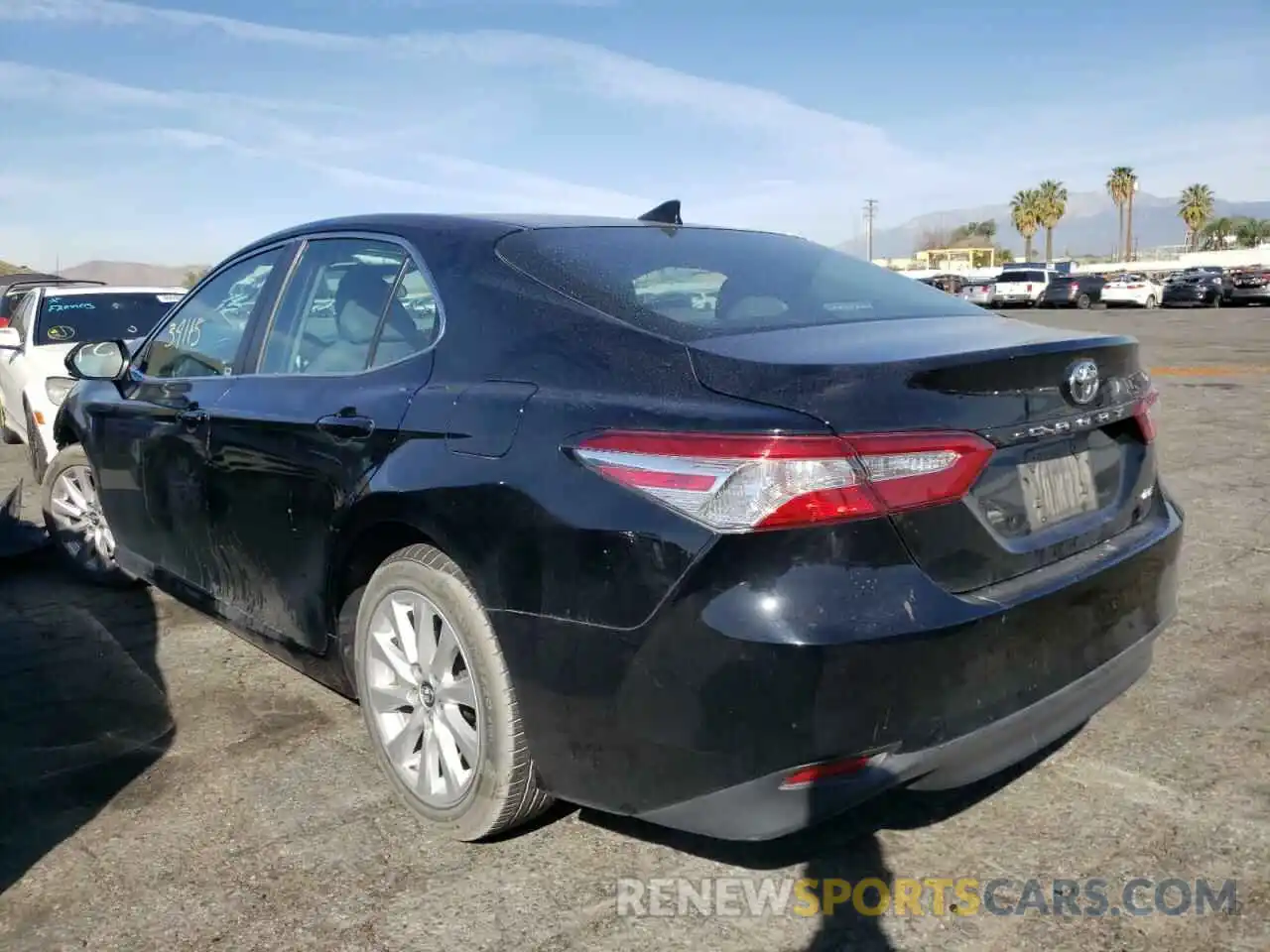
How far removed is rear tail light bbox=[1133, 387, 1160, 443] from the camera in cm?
291

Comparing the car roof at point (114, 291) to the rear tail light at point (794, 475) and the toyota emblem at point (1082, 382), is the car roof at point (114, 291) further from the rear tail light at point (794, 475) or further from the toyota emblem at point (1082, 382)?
the toyota emblem at point (1082, 382)

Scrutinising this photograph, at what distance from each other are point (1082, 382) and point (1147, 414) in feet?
1.55

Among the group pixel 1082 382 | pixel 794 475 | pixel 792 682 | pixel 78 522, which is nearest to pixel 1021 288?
pixel 78 522

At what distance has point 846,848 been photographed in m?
2.81

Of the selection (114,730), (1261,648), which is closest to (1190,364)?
(1261,648)

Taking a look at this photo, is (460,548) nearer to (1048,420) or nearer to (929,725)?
(929,725)

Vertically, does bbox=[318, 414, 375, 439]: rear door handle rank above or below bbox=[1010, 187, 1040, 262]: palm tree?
below

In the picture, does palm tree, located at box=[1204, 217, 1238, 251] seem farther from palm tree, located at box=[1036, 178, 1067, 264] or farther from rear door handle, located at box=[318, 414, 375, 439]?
rear door handle, located at box=[318, 414, 375, 439]

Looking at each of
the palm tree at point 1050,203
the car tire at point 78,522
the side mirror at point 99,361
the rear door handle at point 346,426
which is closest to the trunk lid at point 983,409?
the rear door handle at point 346,426

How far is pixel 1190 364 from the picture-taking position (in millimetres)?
16156

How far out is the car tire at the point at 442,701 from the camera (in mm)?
2635

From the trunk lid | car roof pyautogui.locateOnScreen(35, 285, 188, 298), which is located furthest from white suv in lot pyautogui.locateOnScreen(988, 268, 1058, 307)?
the trunk lid

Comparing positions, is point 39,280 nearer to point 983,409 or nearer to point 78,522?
point 78,522

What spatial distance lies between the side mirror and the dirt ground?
121 centimetres
